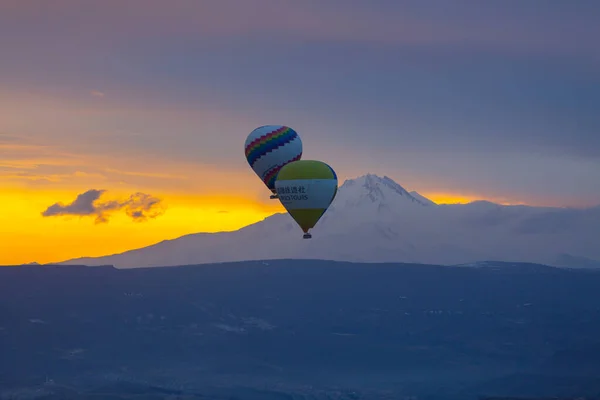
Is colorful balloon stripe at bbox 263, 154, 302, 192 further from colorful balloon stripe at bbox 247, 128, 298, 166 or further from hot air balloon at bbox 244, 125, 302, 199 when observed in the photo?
colorful balloon stripe at bbox 247, 128, 298, 166

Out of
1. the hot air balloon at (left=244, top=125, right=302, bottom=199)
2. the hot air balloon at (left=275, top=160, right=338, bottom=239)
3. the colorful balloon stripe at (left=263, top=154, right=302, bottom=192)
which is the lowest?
the hot air balloon at (left=275, top=160, right=338, bottom=239)

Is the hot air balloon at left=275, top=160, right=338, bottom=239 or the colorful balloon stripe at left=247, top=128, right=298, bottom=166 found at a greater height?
the colorful balloon stripe at left=247, top=128, right=298, bottom=166

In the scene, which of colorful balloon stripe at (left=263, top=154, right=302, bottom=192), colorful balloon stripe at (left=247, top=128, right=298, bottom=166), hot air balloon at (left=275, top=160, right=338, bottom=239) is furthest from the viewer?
colorful balloon stripe at (left=247, top=128, right=298, bottom=166)

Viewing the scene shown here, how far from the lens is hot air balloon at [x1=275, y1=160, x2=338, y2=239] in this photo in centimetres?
13088

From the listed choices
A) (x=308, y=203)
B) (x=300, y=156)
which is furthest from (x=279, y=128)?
(x=308, y=203)

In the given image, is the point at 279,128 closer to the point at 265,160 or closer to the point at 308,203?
the point at 265,160

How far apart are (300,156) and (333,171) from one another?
23.8 feet

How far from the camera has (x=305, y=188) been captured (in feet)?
429

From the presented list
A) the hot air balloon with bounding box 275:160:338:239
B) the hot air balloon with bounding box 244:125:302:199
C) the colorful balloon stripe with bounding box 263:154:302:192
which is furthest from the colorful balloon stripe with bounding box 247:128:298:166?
the hot air balloon with bounding box 275:160:338:239

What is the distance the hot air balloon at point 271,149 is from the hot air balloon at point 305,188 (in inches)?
217

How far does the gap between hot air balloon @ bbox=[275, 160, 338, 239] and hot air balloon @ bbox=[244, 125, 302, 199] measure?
Answer: 18.1 ft

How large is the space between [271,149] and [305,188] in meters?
10.3

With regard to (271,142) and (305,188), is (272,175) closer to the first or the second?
(271,142)

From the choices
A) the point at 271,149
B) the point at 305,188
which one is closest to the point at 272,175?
the point at 271,149
